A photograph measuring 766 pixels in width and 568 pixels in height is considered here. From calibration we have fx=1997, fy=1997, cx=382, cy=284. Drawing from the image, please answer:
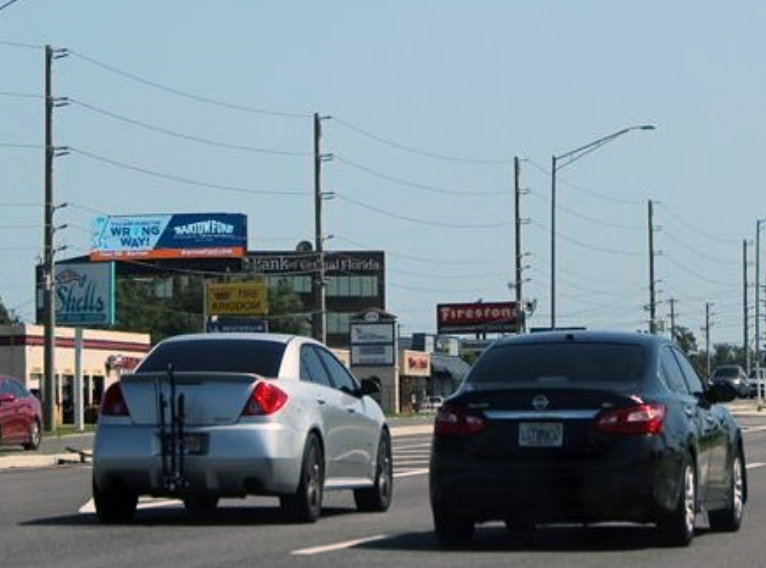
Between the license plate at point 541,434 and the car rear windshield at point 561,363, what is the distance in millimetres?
502

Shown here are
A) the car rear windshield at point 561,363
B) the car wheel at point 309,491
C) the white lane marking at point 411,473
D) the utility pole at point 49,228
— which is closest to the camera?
the car rear windshield at point 561,363

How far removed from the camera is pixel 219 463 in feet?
55.5

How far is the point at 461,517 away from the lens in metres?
14.8

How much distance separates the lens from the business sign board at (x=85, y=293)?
72.4 m

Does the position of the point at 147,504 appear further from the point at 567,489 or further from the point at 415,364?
the point at 415,364

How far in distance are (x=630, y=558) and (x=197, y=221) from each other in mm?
98697

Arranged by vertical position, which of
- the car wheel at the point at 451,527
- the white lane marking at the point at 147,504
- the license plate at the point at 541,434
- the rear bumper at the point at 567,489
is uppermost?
the license plate at the point at 541,434

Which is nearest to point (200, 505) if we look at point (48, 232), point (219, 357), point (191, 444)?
point (219, 357)

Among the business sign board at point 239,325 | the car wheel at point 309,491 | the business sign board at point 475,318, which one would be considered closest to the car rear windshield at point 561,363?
the car wheel at point 309,491

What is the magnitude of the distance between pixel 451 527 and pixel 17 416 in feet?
77.6

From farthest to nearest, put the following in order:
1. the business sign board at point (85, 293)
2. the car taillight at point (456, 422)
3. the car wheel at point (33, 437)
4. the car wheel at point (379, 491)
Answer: the business sign board at point (85, 293) → the car wheel at point (33, 437) → the car wheel at point (379, 491) → the car taillight at point (456, 422)

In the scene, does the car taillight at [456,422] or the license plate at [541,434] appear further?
the car taillight at [456,422]

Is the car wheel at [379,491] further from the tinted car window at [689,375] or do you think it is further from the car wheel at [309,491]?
the tinted car window at [689,375]

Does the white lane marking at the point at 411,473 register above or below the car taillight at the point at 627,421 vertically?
below
